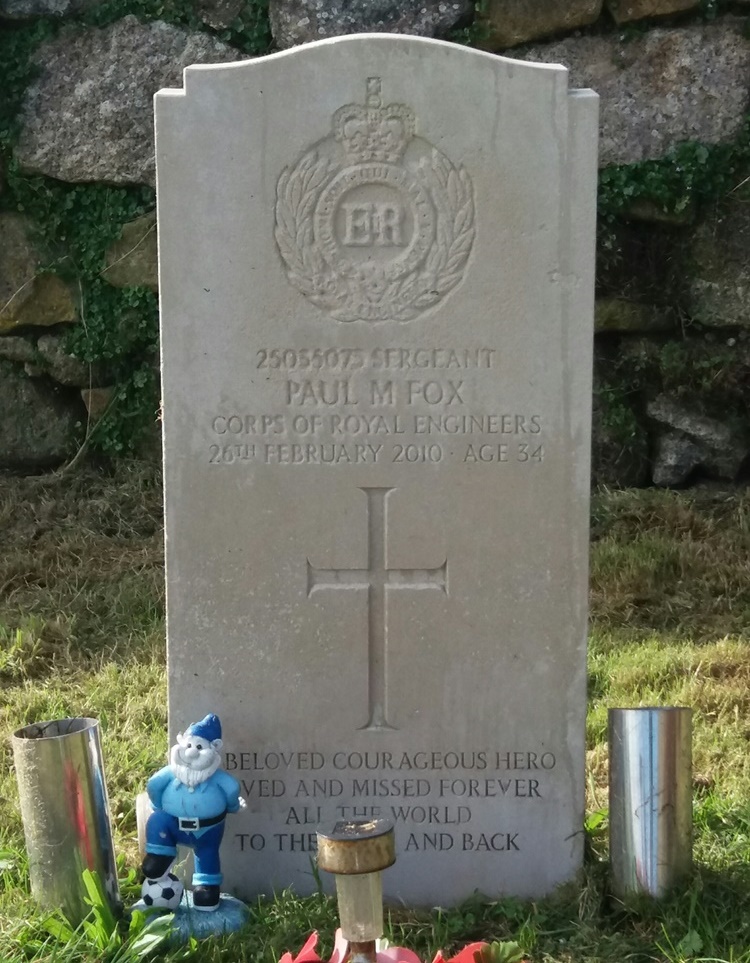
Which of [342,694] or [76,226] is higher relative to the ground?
[76,226]

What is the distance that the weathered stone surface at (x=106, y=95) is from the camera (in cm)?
607

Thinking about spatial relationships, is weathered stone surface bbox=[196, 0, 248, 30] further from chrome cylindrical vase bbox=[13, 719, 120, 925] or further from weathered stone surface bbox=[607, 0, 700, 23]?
chrome cylindrical vase bbox=[13, 719, 120, 925]

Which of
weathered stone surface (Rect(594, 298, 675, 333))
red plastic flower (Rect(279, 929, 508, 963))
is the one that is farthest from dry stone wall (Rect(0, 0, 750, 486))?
red plastic flower (Rect(279, 929, 508, 963))

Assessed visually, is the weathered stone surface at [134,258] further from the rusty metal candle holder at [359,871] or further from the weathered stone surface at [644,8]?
the rusty metal candle holder at [359,871]

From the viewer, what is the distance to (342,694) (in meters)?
3.07

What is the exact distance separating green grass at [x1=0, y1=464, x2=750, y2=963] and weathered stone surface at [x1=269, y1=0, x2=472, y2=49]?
2454 millimetres

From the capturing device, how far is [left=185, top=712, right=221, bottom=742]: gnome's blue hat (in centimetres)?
287

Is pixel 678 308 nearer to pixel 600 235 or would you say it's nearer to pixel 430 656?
pixel 600 235

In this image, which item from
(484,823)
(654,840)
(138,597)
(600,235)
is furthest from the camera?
(600,235)

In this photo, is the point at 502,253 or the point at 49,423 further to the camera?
the point at 49,423

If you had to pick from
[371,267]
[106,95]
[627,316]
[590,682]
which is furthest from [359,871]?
[106,95]

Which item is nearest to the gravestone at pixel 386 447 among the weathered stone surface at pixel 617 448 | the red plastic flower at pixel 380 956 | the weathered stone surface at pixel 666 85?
the red plastic flower at pixel 380 956

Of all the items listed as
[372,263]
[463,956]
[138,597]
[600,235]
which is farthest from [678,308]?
[463,956]

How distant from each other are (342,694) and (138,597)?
87.1 inches
